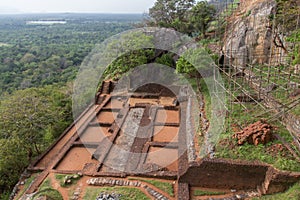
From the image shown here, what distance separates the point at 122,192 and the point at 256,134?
507 centimetres

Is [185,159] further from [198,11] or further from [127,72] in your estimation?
[198,11]

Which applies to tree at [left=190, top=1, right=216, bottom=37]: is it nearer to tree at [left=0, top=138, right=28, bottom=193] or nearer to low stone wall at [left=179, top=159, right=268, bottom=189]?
low stone wall at [left=179, top=159, right=268, bottom=189]

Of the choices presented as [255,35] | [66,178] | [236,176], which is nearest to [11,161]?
[66,178]

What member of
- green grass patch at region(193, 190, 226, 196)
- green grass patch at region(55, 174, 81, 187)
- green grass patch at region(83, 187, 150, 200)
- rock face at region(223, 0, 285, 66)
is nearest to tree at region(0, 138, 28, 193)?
green grass patch at region(55, 174, 81, 187)

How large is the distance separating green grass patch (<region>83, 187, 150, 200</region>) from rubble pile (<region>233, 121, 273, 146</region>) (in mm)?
3927

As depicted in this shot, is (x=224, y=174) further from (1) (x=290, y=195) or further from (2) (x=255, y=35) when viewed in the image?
(2) (x=255, y=35)

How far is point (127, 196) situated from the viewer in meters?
8.07

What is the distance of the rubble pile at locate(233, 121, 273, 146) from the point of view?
8344mm

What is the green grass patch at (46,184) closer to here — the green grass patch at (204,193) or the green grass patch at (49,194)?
the green grass patch at (49,194)

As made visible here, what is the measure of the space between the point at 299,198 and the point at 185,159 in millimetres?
4110

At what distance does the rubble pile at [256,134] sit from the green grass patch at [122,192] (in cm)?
393

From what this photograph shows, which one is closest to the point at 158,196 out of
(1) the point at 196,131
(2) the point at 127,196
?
(2) the point at 127,196

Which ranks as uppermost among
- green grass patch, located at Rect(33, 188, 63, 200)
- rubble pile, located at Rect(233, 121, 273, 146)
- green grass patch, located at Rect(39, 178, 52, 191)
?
rubble pile, located at Rect(233, 121, 273, 146)

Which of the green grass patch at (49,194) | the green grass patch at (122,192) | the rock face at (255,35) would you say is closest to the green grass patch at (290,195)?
the green grass patch at (122,192)
